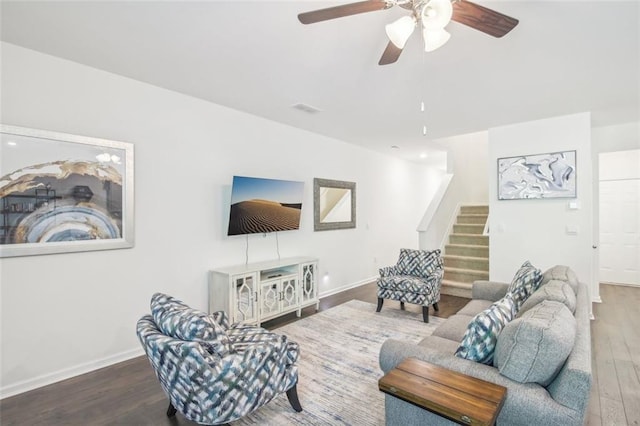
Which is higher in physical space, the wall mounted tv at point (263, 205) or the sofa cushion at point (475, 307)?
the wall mounted tv at point (263, 205)

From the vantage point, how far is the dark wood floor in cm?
204

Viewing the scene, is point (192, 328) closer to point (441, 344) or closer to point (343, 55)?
point (441, 344)

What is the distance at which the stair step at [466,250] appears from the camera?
5.36 metres

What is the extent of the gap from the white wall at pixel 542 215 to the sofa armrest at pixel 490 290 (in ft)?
4.03

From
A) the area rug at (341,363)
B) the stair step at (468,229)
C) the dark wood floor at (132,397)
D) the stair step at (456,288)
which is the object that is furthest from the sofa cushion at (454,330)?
the stair step at (468,229)

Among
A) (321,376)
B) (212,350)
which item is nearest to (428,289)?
(321,376)

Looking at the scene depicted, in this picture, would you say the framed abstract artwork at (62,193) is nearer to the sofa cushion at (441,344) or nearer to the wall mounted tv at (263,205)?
the wall mounted tv at (263,205)

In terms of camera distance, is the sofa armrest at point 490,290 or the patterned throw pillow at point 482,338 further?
the sofa armrest at point 490,290

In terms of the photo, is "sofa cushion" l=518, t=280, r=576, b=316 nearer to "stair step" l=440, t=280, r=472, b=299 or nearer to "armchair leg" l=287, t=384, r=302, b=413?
"armchair leg" l=287, t=384, r=302, b=413

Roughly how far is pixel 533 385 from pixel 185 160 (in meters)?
3.28

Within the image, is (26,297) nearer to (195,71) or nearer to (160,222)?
(160,222)

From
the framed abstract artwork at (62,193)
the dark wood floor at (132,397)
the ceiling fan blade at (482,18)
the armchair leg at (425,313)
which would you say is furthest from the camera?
the armchair leg at (425,313)

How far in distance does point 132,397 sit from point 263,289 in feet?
5.11

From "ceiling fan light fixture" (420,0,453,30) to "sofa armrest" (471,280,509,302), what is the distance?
2670mm
